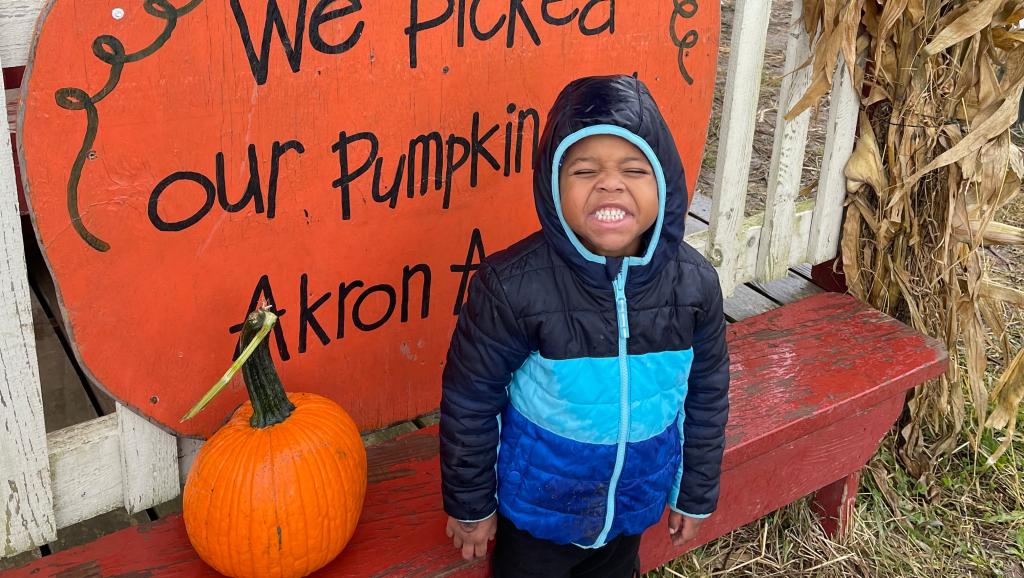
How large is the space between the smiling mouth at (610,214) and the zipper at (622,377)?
0.32 feet

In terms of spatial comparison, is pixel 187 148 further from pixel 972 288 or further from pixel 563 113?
pixel 972 288

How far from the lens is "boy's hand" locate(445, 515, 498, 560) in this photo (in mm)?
1970

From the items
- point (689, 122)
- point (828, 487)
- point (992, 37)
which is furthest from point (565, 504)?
point (992, 37)

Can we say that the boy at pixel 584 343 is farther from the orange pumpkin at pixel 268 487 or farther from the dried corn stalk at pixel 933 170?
the dried corn stalk at pixel 933 170

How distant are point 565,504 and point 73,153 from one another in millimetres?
1103

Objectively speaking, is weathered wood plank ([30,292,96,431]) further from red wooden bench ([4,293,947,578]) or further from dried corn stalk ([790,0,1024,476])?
dried corn stalk ([790,0,1024,476])

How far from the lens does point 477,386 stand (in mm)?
1870

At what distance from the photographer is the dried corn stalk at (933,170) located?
2.83 metres

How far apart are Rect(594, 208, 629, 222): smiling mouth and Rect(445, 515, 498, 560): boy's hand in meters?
0.63

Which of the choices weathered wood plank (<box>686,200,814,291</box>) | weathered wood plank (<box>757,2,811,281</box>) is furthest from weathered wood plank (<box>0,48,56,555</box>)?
weathered wood plank (<box>757,2,811,281</box>)

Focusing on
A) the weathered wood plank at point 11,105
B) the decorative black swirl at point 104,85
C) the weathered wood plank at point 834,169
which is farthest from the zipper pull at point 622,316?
the weathered wood plank at point 11,105

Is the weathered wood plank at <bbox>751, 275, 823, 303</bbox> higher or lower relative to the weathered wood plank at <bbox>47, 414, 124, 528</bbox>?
higher

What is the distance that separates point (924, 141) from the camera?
2.97 m

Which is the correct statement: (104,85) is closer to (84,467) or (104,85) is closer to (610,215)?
(84,467)
